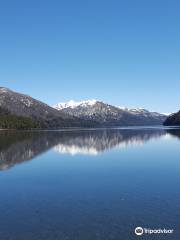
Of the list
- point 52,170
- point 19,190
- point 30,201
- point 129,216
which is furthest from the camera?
point 52,170

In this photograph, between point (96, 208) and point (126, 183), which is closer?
point (96, 208)

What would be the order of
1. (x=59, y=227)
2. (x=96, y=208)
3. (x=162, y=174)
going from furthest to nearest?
1. (x=162, y=174)
2. (x=96, y=208)
3. (x=59, y=227)

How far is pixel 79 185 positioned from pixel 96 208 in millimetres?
12314

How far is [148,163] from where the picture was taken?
66312 millimetres

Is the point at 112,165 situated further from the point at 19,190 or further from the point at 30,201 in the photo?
the point at 30,201

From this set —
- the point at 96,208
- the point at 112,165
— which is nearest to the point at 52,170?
the point at 112,165

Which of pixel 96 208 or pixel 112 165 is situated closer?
pixel 96 208

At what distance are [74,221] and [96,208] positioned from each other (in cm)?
424

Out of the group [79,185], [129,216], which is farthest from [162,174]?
[129,216]

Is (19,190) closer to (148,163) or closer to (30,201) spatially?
(30,201)

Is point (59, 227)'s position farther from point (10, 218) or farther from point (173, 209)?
point (173, 209)

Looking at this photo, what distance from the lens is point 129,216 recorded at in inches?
1169

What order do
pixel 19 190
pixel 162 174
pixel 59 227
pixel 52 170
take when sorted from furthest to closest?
pixel 52 170 → pixel 162 174 → pixel 19 190 → pixel 59 227

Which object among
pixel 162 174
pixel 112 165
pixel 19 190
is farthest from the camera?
pixel 112 165
